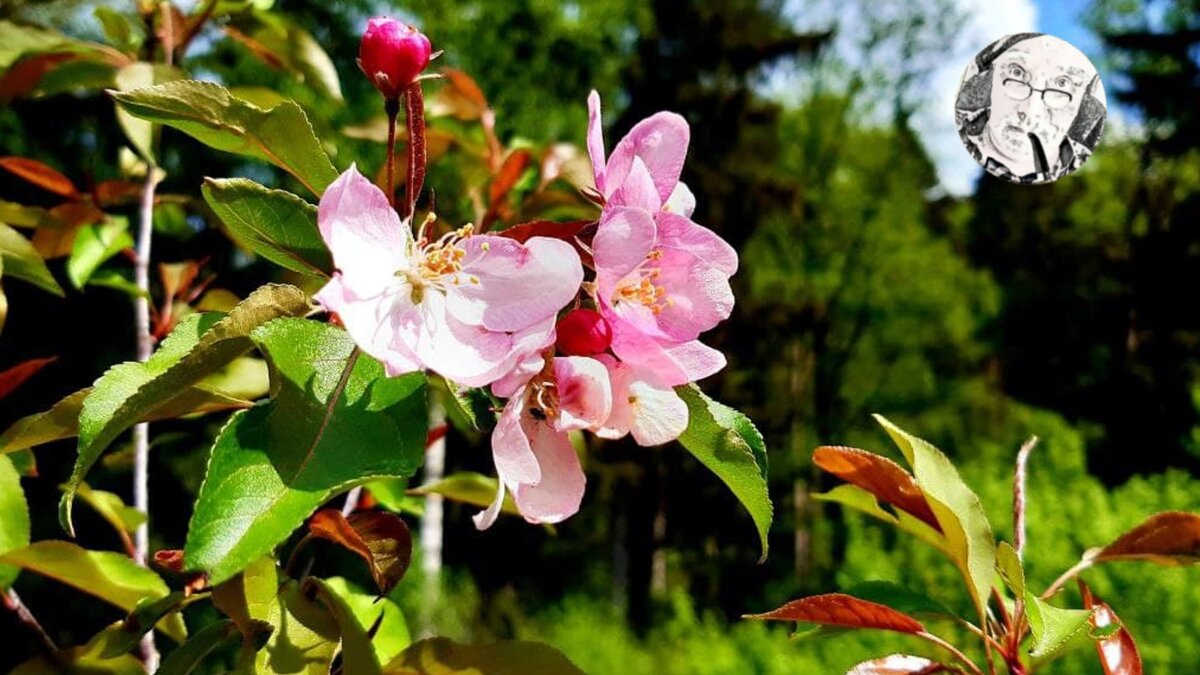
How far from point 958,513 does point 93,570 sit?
2.05 ft

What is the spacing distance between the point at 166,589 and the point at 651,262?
564mm

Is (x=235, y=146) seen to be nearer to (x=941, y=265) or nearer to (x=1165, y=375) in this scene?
(x=941, y=265)

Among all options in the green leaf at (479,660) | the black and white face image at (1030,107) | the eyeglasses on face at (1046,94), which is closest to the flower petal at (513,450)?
the green leaf at (479,660)

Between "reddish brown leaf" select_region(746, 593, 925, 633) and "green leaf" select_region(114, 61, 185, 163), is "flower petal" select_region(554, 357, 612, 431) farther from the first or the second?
"green leaf" select_region(114, 61, 185, 163)

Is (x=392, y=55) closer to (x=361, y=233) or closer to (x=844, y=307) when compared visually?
(x=361, y=233)

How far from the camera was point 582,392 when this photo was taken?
460 mm

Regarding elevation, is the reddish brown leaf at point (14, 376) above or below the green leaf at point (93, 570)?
above

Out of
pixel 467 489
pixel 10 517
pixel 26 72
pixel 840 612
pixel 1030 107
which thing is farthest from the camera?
pixel 1030 107

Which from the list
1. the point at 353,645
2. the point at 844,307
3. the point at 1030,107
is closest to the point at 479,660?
the point at 353,645

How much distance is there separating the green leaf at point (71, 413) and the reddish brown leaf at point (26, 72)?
2.06ft

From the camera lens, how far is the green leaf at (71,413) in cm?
56

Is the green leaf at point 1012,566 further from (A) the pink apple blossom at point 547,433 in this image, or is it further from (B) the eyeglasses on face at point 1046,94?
(B) the eyeglasses on face at point 1046,94

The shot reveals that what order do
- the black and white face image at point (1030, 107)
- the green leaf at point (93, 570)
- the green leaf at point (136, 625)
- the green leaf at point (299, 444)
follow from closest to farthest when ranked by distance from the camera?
1. the green leaf at point (299, 444)
2. the green leaf at point (136, 625)
3. the green leaf at point (93, 570)
4. the black and white face image at point (1030, 107)

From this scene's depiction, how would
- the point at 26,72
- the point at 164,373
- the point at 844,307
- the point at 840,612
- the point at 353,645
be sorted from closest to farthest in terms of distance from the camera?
1. the point at 164,373
2. the point at 353,645
3. the point at 840,612
4. the point at 26,72
5. the point at 844,307
